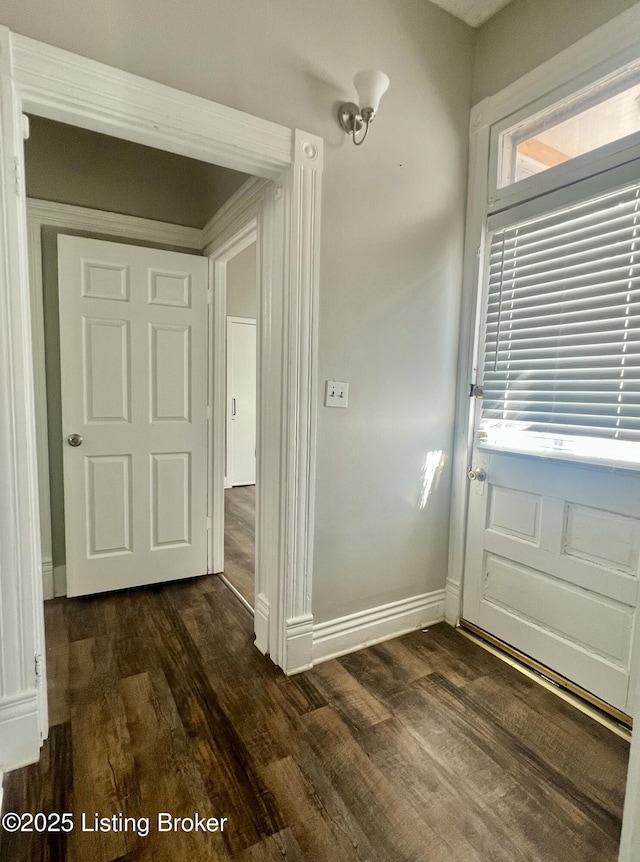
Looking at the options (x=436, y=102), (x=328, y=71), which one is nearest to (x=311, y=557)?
(x=328, y=71)

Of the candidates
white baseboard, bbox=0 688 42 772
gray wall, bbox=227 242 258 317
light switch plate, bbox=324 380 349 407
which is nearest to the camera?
white baseboard, bbox=0 688 42 772

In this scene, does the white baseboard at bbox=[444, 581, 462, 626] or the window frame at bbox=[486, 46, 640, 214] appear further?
the white baseboard at bbox=[444, 581, 462, 626]

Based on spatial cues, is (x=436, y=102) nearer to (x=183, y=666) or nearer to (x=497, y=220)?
(x=497, y=220)

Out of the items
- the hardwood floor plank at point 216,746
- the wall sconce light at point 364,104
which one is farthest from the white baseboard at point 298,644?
the wall sconce light at point 364,104

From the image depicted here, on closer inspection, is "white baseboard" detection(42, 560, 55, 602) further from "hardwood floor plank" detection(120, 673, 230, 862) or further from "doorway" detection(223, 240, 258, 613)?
"doorway" detection(223, 240, 258, 613)

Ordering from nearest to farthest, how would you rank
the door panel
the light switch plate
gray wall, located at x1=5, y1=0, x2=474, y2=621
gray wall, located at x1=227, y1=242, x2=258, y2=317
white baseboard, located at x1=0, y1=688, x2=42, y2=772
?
white baseboard, located at x1=0, y1=688, x2=42, y2=772, gray wall, located at x1=5, y1=0, x2=474, y2=621, the door panel, the light switch plate, gray wall, located at x1=227, y1=242, x2=258, y2=317

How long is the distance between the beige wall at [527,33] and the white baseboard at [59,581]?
11.1 ft

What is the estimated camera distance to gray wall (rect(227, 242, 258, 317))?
194 inches

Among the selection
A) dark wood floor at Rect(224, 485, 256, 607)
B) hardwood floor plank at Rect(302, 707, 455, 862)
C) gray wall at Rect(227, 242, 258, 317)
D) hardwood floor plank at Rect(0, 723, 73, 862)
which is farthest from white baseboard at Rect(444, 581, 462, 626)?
gray wall at Rect(227, 242, 258, 317)

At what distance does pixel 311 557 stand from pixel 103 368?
1.58 meters

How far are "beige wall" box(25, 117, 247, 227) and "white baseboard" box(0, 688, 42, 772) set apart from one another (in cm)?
239

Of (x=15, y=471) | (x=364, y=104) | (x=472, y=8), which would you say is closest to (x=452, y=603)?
(x=15, y=471)

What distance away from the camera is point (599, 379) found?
170cm

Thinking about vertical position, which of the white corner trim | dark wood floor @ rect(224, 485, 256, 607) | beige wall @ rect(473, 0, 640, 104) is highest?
beige wall @ rect(473, 0, 640, 104)
